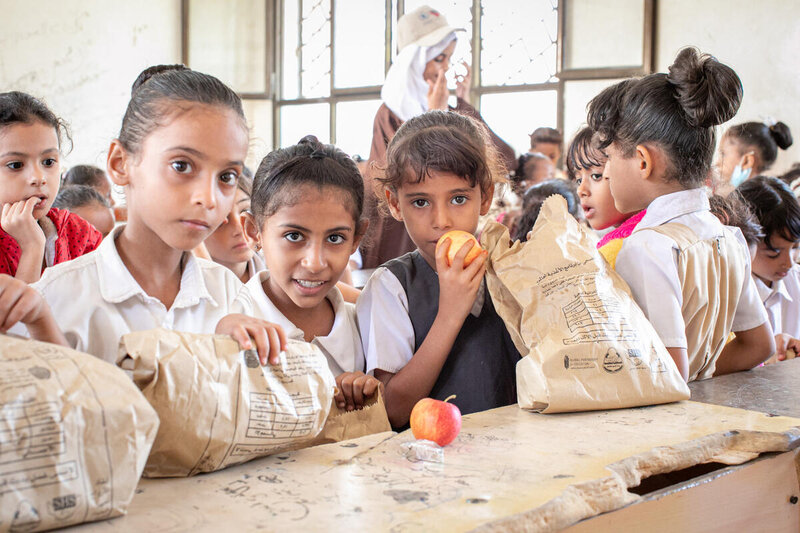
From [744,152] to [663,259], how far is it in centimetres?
310

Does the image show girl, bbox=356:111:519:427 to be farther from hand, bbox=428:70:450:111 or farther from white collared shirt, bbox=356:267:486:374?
hand, bbox=428:70:450:111

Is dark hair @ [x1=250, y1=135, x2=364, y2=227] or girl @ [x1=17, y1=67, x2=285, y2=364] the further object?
dark hair @ [x1=250, y1=135, x2=364, y2=227]

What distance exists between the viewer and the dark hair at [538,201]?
3.42m

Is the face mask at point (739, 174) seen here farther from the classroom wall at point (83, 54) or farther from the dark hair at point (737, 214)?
the classroom wall at point (83, 54)

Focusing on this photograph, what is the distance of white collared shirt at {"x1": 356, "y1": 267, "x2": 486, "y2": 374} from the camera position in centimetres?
167

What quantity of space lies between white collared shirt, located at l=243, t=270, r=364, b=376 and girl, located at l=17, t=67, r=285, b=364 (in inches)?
8.6

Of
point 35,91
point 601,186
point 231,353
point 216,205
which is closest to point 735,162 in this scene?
point 601,186

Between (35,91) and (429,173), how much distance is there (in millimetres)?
6613

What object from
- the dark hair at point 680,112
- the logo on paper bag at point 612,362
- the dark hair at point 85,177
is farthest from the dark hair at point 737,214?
the dark hair at point 85,177

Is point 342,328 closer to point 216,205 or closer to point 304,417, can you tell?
point 216,205

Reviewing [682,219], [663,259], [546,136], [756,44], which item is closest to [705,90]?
[682,219]

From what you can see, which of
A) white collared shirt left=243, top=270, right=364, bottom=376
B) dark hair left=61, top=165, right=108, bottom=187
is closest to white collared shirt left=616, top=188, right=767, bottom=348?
white collared shirt left=243, top=270, right=364, bottom=376

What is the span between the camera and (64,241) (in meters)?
2.36

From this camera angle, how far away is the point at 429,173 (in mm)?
1743
